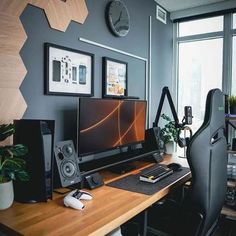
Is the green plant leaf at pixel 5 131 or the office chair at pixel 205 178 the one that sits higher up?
the green plant leaf at pixel 5 131

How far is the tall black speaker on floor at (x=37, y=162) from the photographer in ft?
4.42

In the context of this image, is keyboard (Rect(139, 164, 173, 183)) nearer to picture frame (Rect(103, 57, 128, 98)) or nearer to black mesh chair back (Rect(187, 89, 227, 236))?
black mesh chair back (Rect(187, 89, 227, 236))

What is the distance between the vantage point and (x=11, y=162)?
126 centimetres

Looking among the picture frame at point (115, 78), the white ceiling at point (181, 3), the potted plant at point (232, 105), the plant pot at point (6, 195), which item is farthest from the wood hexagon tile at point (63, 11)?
the potted plant at point (232, 105)

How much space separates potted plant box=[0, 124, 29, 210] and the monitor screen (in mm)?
500

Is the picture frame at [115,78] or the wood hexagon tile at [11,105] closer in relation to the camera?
the wood hexagon tile at [11,105]

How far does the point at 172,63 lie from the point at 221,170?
7.58ft

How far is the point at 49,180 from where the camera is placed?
138 cm

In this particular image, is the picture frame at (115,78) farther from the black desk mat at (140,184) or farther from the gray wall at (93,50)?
the black desk mat at (140,184)

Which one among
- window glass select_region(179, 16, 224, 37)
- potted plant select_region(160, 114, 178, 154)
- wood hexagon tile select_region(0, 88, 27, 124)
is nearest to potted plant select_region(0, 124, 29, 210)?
wood hexagon tile select_region(0, 88, 27, 124)

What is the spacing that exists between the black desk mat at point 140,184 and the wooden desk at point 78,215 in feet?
0.21

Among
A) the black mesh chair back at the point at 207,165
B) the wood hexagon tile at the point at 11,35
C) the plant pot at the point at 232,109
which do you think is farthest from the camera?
the plant pot at the point at 232,109

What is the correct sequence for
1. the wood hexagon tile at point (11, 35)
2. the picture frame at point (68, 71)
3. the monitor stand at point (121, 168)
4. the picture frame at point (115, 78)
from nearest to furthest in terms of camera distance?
the wood hexagon tile at point (11, 35) → the picture frame at point (68, 71) → the monitor stand at point (121, 168) → the picture frame at point (115, 78)

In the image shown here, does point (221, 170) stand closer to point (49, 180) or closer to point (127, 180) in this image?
point (127, 180)
